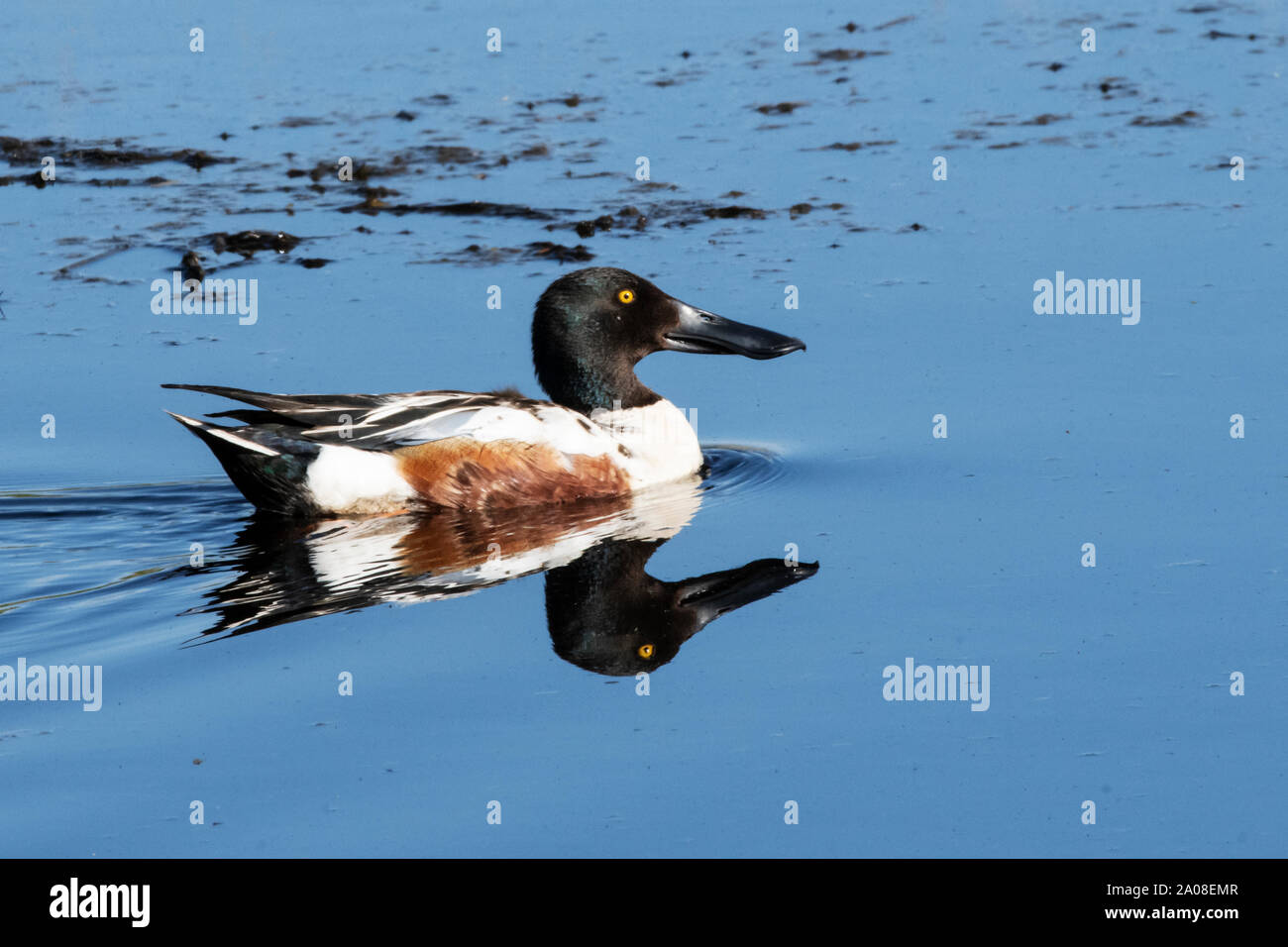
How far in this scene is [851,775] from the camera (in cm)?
527

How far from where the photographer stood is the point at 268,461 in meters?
8.12

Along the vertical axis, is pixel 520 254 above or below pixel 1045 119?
below

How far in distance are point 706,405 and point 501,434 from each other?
146 centimetres

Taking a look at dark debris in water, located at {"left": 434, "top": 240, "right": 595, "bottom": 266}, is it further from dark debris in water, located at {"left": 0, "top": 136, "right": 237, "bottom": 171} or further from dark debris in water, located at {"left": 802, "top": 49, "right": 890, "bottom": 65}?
dark debris in water, located at {"left": 802, "top": 49, "right": 890, "bottom": 65}

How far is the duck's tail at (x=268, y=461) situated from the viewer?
8.05 m

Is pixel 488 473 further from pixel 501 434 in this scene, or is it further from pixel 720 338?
pixel 720 338

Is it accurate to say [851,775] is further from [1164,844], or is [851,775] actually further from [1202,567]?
[1202,567]

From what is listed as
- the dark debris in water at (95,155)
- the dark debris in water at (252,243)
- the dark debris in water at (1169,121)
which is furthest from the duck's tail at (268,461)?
the dark debris in water at (1169,121)

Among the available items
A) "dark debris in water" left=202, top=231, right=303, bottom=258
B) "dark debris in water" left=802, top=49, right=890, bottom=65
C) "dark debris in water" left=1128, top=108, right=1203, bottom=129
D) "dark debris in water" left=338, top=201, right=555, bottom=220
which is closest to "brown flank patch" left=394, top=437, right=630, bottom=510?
"dark debris in water" left=202, top=231, right=303, bottom=258

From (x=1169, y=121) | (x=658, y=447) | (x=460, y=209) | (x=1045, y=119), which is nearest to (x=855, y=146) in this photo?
(x=1045, y=119)

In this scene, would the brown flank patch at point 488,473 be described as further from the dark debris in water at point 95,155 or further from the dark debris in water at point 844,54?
the dark debris in water at point 844,54

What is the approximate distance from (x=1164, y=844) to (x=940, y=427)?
3903mm

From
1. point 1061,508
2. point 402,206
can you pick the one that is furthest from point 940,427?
point 402,206

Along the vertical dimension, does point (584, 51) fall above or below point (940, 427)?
above
